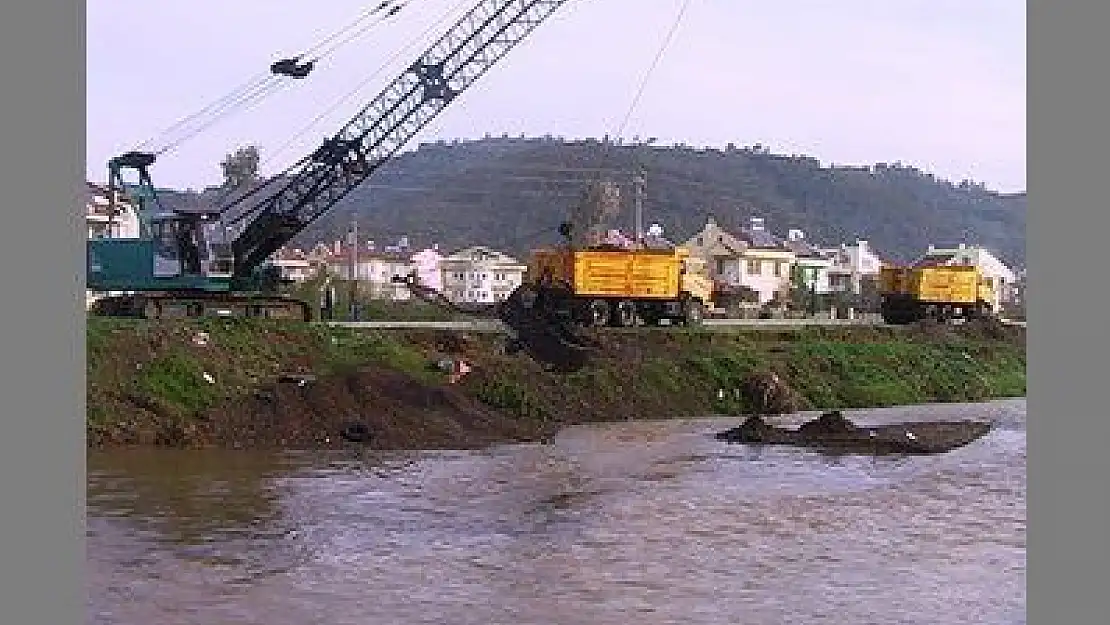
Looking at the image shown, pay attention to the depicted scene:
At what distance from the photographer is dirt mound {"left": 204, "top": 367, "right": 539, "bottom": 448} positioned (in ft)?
42.5

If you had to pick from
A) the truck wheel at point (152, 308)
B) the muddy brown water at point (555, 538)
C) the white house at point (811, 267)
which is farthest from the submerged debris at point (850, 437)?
the white house at point (811, 267)

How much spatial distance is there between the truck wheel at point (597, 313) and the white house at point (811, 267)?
49.6ft

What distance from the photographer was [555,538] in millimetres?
8852

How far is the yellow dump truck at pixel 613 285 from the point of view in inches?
762

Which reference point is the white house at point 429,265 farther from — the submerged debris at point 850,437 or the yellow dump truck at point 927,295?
the submerged debris at point 850,437

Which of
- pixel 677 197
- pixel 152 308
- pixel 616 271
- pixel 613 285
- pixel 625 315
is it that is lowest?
pixel 625 315

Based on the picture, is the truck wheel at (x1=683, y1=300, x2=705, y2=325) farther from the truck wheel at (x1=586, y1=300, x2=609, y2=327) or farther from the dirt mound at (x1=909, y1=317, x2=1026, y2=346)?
the dirt mound at (x1=909, y1=317, x2=1026, y2=346)

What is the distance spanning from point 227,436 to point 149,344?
150 cm

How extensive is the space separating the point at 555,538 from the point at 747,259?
29587 millimetres

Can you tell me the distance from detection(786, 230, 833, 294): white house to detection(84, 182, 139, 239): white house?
1777cm

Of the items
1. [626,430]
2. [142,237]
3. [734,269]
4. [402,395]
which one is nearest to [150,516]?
[402,395]

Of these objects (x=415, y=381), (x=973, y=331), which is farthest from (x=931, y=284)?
(x=415, y=381)

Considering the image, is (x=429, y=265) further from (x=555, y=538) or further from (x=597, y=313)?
(x=555, y=538)

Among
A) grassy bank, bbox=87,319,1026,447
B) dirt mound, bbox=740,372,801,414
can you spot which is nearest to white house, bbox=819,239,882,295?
grassy bank, bbox=87,319,1026,447
